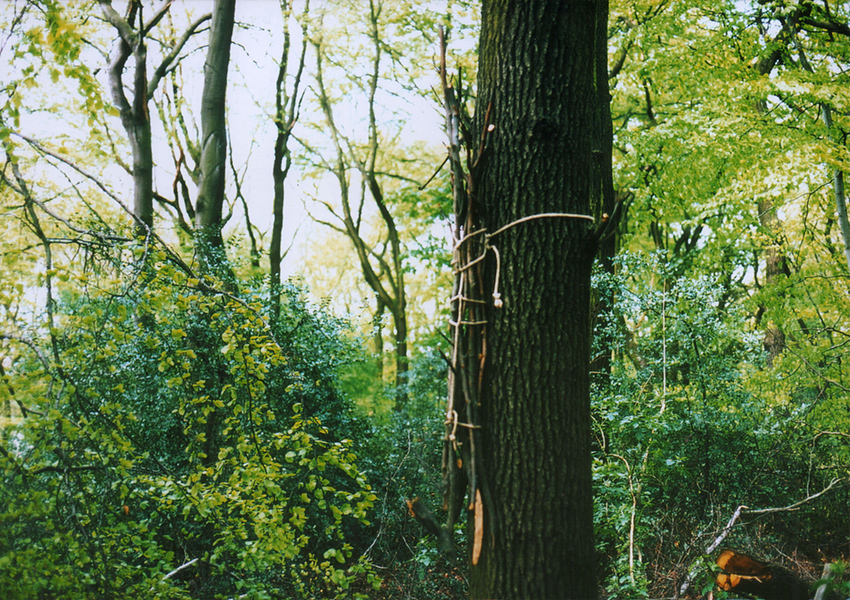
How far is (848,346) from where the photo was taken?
7.35 metres

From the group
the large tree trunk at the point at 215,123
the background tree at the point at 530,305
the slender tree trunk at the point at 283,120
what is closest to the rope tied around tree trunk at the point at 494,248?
the background tree at the point at 530,305

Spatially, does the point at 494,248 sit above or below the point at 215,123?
below

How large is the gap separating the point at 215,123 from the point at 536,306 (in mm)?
6900

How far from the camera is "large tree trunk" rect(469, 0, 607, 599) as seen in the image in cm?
208

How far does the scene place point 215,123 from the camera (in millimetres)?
7730

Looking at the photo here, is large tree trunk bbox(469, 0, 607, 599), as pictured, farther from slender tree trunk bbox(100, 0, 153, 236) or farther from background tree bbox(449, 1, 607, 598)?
slender tree trunk bbox(100, 0, 153, 236)

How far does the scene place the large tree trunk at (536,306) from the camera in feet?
6.81

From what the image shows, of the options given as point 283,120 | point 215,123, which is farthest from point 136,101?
point 283,120

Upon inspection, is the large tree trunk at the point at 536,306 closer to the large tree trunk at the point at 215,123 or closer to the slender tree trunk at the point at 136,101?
the large tree trunk at the point at 215,123

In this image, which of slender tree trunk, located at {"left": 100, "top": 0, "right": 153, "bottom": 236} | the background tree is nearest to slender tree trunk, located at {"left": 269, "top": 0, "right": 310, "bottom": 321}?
slender tree trunk, located at {"left": 100, "top": 0, "right": 153, "bottom": 236}

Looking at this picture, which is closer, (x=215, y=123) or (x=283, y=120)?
(x=215, y=123)

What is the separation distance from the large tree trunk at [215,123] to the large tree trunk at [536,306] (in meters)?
5.60

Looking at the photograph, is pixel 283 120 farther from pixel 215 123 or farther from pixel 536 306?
pixel 536 306

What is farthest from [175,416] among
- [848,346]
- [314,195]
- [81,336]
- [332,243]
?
[332,243]
